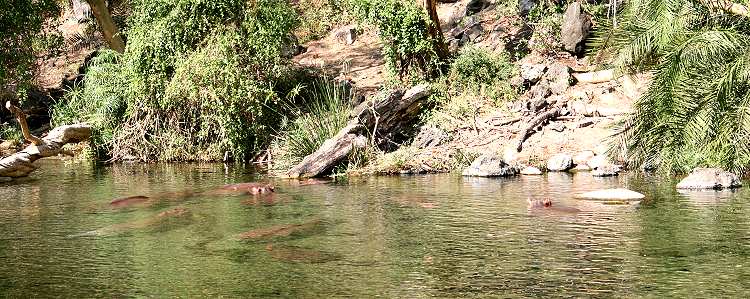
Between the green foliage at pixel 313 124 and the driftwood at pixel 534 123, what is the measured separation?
306 centimetres

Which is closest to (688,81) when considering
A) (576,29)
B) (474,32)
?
(576,29)

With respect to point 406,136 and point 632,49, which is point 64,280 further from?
point 406,136

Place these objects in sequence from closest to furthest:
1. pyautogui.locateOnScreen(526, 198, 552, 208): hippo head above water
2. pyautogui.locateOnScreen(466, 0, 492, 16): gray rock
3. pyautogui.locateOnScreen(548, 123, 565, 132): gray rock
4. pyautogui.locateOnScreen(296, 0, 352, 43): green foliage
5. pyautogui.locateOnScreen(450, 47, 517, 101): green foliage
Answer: pyautogui.locateOnScreen(526, 198, 552, 208): hippo head above water, pyautogui.locateOnScreen(548, 123, 565, 132): gray rock, pyautogui.locateOnScreen(450, 47, 517, 101): green foliage, pyautogui.locateOnScreen(466, 0, 492, 16): gray rock, pyautogui.locateOnScreen(296, 0, 352, 43): green foliage

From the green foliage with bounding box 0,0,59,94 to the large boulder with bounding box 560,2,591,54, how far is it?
41.5 feet

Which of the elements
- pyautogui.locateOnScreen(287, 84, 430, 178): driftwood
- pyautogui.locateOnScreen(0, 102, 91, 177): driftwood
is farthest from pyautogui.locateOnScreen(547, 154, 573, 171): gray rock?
pyautogui.locateOnScreen(0, 102, 91, 177): driftwood

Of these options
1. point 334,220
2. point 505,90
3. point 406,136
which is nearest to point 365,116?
point 406,136

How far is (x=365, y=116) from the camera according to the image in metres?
17.7

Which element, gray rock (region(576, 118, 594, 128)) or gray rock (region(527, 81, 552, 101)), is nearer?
gray rock (region(576, 118, 594, 128))

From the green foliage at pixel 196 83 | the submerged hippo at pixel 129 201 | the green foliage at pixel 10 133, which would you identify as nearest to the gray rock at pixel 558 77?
the green foliage at pixel 196 83

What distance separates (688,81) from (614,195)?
2.71 meters

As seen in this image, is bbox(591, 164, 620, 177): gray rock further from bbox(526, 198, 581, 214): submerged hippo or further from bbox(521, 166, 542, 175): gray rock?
bbox(526, 198, 581, 214): submerged hippo

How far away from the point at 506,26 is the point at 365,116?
6891mm

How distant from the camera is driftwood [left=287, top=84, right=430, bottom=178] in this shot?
53.4 ft

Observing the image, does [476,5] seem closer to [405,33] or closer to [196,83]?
[405,33]
